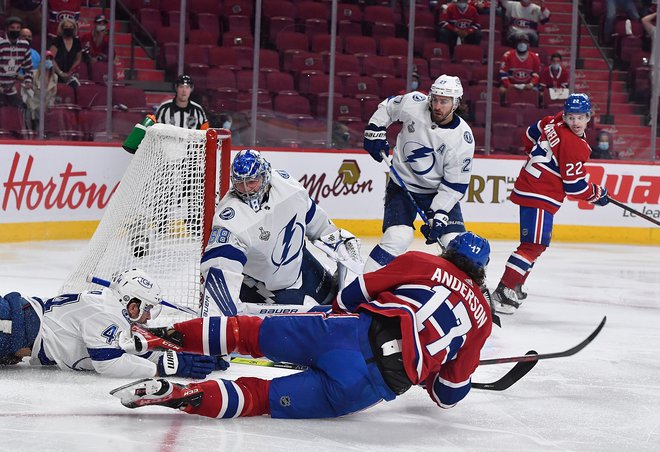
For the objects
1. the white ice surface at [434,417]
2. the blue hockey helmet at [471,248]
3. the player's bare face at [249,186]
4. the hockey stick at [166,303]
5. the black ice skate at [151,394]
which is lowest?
the white ice surface at [434,417]

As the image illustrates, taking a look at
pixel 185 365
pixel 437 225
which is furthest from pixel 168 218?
pixel 437 225

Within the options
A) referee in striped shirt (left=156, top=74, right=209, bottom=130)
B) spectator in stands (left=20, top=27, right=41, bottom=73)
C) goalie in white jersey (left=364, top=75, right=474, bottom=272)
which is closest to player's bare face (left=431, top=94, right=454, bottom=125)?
goalie in white jersey (left=364, top=75, right=474, bottom=272)

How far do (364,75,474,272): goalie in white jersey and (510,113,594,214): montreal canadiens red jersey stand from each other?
19.6 inches

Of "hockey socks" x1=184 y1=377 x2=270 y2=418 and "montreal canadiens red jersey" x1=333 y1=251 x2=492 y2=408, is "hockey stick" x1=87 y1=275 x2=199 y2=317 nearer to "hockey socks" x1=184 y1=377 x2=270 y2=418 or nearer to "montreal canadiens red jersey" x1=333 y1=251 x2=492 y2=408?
"hockey socks" x1=184 y1=377 x2=270 y2=418

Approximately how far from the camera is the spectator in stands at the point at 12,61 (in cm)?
809

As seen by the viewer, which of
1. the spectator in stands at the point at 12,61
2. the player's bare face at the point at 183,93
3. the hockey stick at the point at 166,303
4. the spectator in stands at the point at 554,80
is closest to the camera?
the hockey stick at the point at 166,303

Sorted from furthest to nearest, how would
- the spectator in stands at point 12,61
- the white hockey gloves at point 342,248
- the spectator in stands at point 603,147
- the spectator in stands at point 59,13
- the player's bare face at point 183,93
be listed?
1. the spectator in stands at point 603,147
2. the spectator in stands at point 59,13
3. the spectator in stands at point 12,61
4. the player's bare face at point 183,93
5. the white hockey gloves at point 342,248

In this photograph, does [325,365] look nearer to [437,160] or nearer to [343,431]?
[343,431]

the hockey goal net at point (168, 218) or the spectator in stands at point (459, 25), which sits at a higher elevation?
the spectator in stands at point (459, 25)

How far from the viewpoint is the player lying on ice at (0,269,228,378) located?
3.74 meters

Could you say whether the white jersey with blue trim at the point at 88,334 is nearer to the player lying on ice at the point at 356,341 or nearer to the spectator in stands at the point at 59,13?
the player lying on ice at the point at 356,341

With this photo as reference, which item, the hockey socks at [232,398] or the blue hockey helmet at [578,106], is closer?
the hockey socks at [232,398]

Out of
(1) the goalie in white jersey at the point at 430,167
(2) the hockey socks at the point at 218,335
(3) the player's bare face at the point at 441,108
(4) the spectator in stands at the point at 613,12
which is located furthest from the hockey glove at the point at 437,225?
(4) the spectator in stands at the point at 613,12

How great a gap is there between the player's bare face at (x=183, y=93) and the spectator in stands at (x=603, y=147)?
3571 mm
